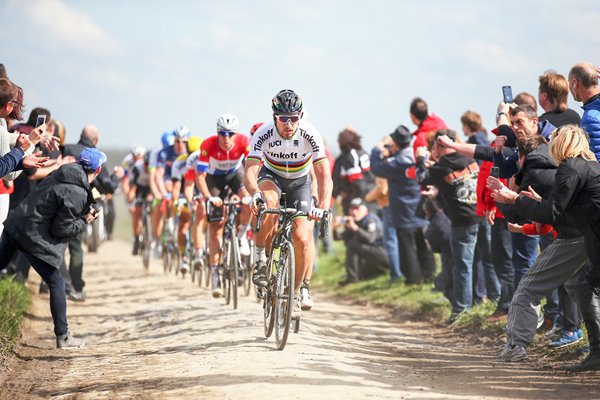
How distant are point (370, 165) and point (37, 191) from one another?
7461 millimetres

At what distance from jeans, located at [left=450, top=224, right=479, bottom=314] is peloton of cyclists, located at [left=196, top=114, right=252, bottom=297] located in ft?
11.4

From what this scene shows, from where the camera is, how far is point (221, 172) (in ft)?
50.1

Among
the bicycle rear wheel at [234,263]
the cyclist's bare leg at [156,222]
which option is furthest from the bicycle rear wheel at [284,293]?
the cyclist's bare leg at [156,222]

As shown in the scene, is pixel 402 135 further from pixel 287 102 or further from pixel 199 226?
pixel 287 102

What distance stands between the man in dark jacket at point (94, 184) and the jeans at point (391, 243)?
498 cm

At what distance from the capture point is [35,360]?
1109 centimetres

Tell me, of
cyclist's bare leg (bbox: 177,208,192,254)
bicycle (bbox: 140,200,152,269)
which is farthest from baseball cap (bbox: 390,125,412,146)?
bicycle (bbox: 140,200,152,269)

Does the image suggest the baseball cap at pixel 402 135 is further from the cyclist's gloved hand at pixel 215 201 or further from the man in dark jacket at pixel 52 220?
the man in dark jacket at pixel 52 220

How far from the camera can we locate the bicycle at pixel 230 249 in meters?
14.5

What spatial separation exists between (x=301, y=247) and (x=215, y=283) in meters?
4.46

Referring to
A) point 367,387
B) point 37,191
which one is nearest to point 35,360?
point 37,191

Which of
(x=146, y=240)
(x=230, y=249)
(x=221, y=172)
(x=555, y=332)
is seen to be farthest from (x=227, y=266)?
(x=146, y=240)

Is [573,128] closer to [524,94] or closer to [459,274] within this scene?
[524,94]

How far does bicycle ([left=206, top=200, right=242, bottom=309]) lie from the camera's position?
14.5m
